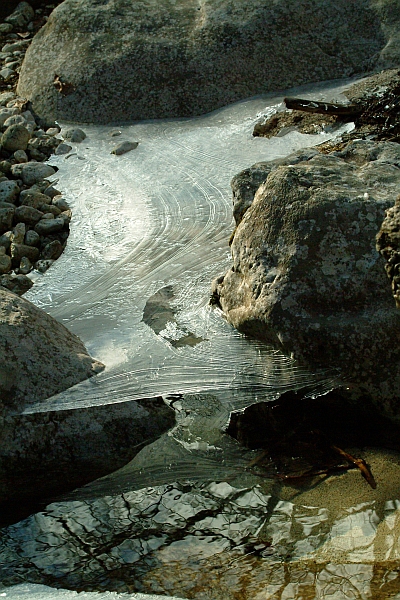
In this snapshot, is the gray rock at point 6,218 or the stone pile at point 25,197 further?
the gray rock at point 6,218

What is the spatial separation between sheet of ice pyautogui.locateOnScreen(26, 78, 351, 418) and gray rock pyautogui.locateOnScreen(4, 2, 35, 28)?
213 cm

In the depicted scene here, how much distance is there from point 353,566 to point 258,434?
65 centimetres

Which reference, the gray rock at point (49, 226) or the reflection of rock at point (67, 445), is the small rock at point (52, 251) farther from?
the reflection of rock at point (67, 445)

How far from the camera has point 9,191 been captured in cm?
406

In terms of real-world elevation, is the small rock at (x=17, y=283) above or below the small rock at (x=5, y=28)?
below

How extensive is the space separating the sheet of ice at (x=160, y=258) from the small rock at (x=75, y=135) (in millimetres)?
55

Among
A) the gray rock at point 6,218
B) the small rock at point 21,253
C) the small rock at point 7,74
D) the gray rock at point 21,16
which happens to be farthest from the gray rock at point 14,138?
the gray rock at point 21,16

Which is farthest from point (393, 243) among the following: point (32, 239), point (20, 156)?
point (20, 156)

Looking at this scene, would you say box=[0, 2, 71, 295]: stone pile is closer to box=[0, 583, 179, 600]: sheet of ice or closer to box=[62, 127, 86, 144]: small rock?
box=[62, 127, 86, 144]: small rock

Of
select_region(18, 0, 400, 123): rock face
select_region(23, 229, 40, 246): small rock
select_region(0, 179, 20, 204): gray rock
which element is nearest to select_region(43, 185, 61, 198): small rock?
select_region(0, 179, 20, 204): gray rock

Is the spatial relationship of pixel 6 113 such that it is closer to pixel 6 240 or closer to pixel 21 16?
pixel 6 240

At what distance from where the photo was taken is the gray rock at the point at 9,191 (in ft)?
13.2

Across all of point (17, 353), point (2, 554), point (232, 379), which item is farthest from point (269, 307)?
point (2, 554)

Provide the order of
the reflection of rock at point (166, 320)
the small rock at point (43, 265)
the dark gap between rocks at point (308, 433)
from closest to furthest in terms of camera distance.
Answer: the dark gap between rocks at point (308, 433), the reflection of rock at point (166, 320), the small rock at point (43, 265)
